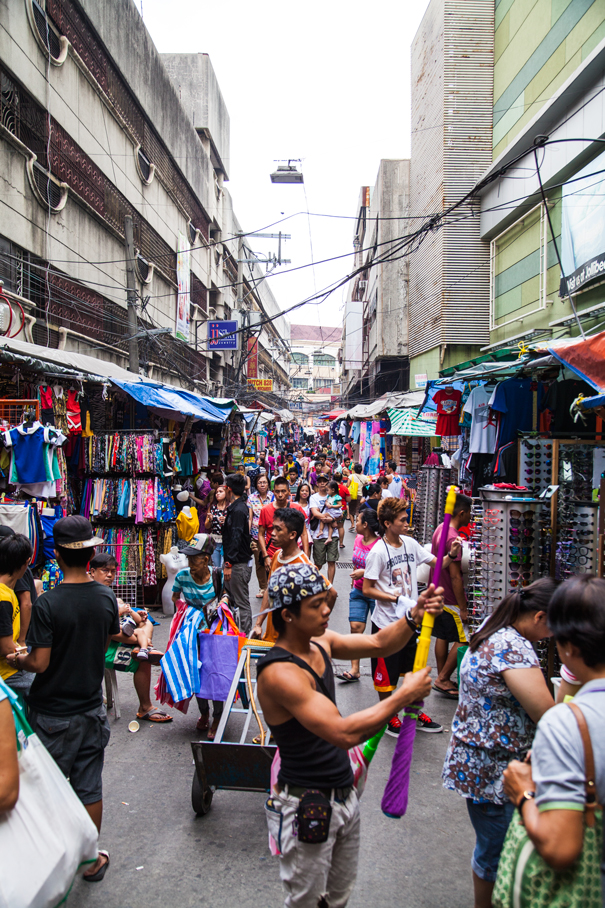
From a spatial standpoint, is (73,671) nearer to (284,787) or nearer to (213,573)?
(284,787)

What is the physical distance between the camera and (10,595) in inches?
118

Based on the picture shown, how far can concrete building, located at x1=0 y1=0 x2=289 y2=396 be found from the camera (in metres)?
10.2

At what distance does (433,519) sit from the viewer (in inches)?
377

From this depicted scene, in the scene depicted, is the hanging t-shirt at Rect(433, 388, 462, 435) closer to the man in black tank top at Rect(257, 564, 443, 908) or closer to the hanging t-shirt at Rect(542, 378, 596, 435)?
the hanging t-shirt at Rect(542, 378, 596, 435)

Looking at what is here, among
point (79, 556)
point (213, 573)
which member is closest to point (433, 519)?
point (213, 573)

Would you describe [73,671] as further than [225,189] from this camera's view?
No

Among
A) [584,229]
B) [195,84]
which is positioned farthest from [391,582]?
[195,84]

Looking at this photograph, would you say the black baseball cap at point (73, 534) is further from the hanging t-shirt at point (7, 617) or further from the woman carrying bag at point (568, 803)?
the woman carrying bag at point (568, 803)

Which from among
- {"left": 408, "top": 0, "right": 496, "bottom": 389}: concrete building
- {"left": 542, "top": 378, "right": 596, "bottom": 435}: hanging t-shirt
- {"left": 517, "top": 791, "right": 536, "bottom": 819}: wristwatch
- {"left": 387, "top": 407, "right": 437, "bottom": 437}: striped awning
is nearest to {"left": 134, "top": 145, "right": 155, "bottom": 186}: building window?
{"left": 408, "top": 0, "right": 496, "bottom": 389}: concrete building

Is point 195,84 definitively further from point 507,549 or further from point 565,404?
point 507,549

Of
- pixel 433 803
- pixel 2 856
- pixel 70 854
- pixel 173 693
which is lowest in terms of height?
pixel 433 803

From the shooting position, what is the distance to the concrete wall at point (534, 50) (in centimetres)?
931

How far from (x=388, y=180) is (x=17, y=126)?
Result: 1485 centimetres

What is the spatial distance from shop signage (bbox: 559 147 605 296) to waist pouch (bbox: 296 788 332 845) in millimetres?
7352
